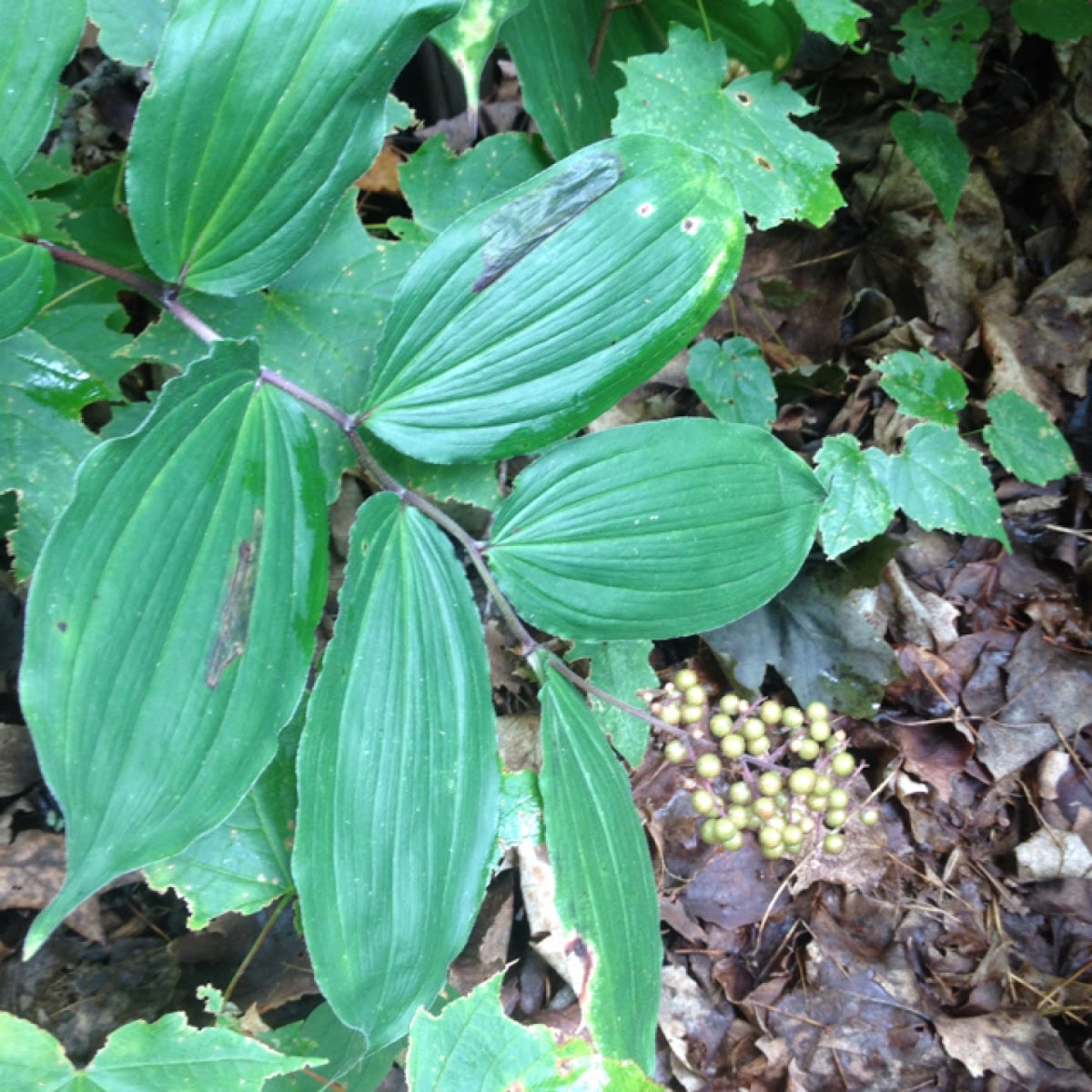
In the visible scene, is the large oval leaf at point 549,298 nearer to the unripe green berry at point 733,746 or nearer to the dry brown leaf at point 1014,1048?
the unripe green berry at point 733,746

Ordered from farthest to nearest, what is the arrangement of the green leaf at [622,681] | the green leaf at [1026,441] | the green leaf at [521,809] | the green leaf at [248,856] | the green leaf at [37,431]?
the green leaf at [1026,441]
the green leaf at [622,681]
the green leaf at [521,809]
the green leaf at [248,856]
the green leaf at [37,431]

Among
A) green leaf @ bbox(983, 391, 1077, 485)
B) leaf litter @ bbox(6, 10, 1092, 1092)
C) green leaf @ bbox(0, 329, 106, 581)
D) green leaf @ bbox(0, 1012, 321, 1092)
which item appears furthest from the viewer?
green leaf @ bbox(983, 391, 1077, 485)

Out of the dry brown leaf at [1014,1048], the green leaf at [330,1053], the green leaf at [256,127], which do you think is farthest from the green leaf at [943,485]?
the green leaf at [330,1053]

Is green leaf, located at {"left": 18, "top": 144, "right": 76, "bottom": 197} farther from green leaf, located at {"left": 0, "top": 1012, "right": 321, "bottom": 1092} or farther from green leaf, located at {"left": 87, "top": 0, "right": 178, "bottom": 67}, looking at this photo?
green leaf, located at {"left": 0, "top": 1012, "right": 321, "bottom": 1092}

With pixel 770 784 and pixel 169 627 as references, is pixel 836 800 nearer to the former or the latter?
pixel 770 784

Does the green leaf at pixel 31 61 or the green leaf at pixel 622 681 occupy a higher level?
the green leaf at pixel 31 61

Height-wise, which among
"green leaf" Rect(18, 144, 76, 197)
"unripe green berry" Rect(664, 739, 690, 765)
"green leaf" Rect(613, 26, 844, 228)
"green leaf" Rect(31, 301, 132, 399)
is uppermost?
"green leaf" Rect(18, 144, 76, 197)

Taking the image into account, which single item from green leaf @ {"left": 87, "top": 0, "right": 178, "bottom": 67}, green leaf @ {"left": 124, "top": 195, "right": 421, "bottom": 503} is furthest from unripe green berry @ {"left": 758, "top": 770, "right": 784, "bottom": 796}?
green leaf @ {"left": 87, "top": 0, "right": 178, "bottom": 67}
